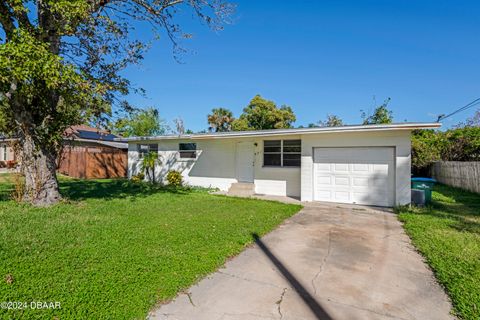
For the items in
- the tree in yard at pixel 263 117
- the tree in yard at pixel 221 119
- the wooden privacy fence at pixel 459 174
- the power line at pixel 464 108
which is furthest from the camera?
the tree in yard at pixel 221 119

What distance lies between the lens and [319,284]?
3.24m

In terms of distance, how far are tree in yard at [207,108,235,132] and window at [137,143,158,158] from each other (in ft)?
54.0

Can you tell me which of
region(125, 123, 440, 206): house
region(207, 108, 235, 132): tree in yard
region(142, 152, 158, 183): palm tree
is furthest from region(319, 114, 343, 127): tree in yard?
region(142, 152, 158, 183): palm tree

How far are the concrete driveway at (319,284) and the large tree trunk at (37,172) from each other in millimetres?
6508

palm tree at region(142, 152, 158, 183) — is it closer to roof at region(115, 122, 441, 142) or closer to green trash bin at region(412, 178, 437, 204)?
roof at region(115, 122, 441, 142)

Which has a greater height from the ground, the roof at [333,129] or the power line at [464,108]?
the power line at [464,108]

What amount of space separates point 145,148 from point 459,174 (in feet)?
53.2

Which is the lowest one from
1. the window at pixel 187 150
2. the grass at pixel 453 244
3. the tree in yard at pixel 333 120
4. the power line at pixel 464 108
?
the grass at pixel 453 244

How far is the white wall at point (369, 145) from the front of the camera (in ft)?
25.7

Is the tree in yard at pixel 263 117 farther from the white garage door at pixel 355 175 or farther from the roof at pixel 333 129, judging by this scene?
the white garage door at pixel 355 175

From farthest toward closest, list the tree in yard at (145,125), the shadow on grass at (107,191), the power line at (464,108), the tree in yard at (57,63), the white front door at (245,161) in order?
the tree in yard at (145,125) < the power line at (464,108) < the white front door at (245,161) < the shadow on grass at (107,191) < the tree in yard at (57,63)

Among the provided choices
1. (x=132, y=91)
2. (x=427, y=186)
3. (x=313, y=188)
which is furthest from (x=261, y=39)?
(x=427, y=186)

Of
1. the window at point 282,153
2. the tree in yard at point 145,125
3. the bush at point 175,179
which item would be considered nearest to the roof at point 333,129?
the window at point 282,153

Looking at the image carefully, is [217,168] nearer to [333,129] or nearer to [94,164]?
[333,129]
